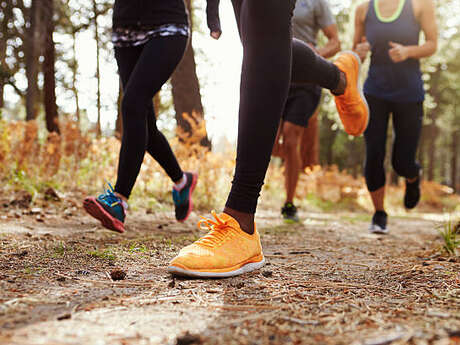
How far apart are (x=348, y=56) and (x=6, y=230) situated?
2.26 m

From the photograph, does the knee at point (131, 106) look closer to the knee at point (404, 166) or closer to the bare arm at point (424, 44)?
the bare arm at point (424, 44)

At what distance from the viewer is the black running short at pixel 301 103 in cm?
418

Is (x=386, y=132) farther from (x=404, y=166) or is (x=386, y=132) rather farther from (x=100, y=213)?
(x=100, y=213)

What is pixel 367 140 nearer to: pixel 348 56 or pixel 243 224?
pixel 348 56

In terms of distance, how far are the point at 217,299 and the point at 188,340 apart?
1.19ft

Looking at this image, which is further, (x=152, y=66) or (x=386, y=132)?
(x=386, y=132)

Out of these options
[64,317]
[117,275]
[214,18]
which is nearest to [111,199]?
[117,275]

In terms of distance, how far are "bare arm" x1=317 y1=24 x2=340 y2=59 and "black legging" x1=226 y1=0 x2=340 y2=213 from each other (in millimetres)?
2744

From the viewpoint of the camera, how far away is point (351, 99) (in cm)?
239

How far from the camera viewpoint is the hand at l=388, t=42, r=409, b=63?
Result: 363cm

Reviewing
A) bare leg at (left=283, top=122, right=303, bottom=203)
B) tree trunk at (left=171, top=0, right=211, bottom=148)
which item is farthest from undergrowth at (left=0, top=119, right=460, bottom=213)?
tree trunk at (left=171, top=0, right=211, bottom=148)

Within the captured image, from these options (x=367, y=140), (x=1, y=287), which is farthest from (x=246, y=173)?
(x=367, y=140)

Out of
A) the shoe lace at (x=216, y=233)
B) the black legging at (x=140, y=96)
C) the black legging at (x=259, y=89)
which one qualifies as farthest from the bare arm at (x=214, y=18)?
the shoe lace at (x=216, y=233)

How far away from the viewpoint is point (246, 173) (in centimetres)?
162
